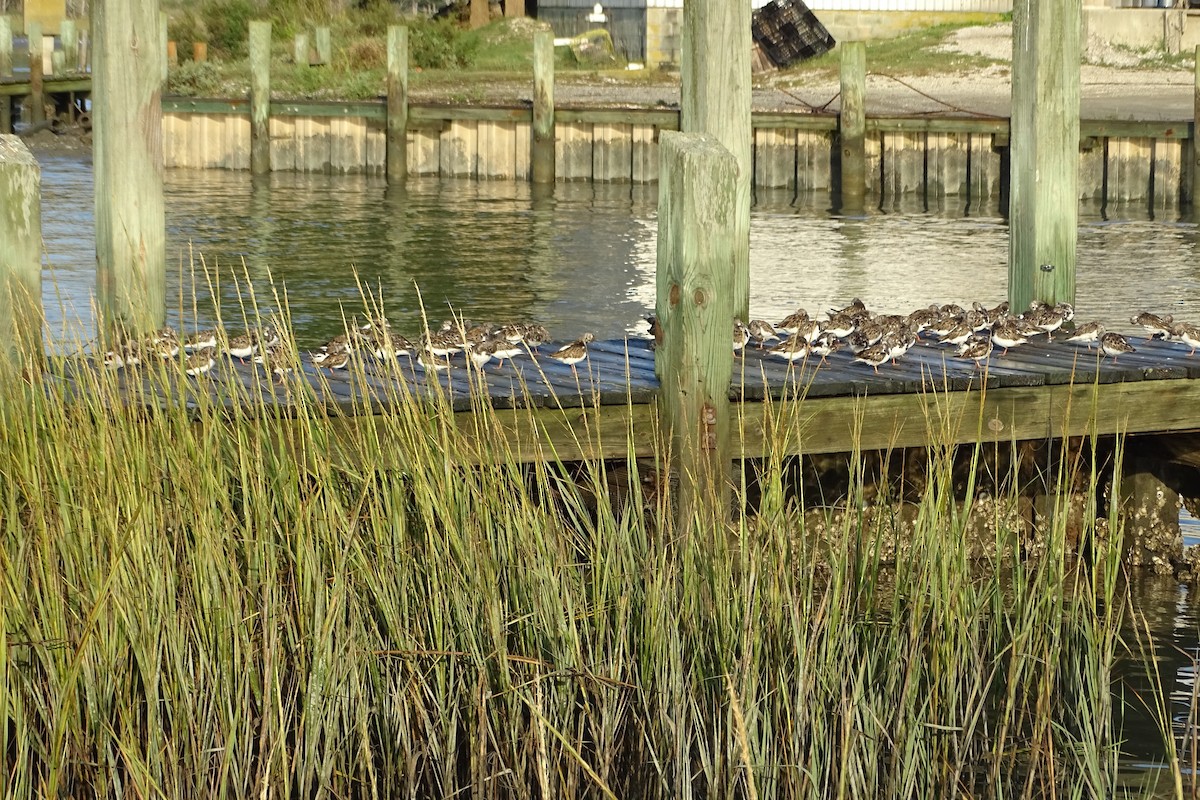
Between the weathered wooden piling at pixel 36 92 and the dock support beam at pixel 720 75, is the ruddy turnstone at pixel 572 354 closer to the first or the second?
the dock support beam at pixel 720 75

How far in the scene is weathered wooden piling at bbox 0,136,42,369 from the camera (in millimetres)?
6699

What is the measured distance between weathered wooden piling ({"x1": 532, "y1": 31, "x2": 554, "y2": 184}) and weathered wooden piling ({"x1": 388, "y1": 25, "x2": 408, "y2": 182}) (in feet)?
6.68

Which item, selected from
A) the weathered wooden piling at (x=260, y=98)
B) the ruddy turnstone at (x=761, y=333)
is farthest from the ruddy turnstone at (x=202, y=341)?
the weathered wooden piling at (x=260, y=98)

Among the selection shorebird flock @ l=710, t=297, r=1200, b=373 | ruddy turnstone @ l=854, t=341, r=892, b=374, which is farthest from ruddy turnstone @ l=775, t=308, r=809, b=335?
ruddy turnstone @ l=854, t=341, r=892, b=374

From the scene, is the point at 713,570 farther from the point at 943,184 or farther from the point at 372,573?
the point at 943,184

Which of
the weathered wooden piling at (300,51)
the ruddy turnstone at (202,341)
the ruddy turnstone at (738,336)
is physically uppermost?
the weathered wooden piling at (300,51)

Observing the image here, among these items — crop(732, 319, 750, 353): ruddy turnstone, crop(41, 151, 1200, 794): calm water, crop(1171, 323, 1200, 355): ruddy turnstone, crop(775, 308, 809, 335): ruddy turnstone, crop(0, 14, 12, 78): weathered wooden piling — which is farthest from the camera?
crop(0, 14, 12, 78): weathered wooden piling

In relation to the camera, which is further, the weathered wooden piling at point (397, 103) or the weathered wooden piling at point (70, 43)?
the weathered wooden piling at point (70, 43)

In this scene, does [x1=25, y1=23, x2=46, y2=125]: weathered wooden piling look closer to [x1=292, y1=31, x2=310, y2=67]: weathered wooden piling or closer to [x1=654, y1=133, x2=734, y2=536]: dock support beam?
[x1=292, y1=31, x2=310, y2=67]: weathered wooden piling

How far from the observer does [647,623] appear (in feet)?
16.7

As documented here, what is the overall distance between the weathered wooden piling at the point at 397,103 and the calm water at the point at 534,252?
0.48 meters

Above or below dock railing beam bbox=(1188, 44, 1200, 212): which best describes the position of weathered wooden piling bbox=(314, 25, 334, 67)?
above

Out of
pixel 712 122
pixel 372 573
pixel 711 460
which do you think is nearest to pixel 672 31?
pixel 712 122

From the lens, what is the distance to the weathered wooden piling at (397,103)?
26359 mm
